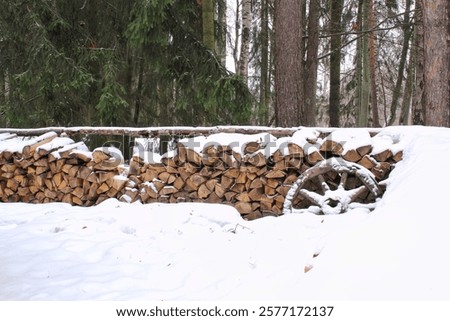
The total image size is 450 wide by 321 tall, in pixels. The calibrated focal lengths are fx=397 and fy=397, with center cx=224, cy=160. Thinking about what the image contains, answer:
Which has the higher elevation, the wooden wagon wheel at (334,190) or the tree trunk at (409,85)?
the tree trunk at (409,85)

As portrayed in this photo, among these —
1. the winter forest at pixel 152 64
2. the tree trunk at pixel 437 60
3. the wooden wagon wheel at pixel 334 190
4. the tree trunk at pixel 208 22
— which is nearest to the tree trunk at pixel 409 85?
the winter forest at pixel 152 64

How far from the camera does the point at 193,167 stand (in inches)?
215

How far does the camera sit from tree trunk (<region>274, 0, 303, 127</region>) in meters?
6.34

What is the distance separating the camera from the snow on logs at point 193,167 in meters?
4.94

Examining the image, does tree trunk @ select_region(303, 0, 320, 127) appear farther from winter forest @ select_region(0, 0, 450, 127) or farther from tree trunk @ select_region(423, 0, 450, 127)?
tree trunk @ select_region(423, 0, 450, 127)

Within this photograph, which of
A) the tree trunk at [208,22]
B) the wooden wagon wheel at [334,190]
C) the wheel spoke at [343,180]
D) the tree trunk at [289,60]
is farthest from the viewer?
the tree trunk at [208,22]

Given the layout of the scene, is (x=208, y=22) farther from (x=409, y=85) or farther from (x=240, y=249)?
(x=409, y=85)

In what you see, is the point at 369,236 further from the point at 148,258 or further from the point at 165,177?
the point at 165,177

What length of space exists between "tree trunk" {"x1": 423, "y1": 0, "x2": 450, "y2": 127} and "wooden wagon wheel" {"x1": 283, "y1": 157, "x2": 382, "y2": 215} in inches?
75.7

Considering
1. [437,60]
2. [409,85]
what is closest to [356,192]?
[437,60]

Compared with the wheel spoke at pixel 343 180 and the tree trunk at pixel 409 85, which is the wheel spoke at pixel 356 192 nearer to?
the wheel spoke at pixel 343 180

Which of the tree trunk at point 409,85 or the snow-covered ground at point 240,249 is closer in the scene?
the snow-covered ground at point 240,249

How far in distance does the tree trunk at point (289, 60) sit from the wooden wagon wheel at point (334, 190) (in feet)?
5.72

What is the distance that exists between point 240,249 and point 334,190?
5.03 ft
